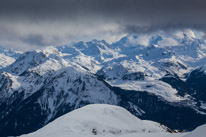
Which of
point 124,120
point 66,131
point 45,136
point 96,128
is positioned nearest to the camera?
point 45,136

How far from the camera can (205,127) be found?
59.9 metres

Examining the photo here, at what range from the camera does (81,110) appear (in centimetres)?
15088

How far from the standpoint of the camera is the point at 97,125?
126125 millimetres

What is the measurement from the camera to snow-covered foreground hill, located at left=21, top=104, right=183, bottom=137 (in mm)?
110875

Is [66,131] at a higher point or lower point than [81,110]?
lower

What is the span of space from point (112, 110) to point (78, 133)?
46.6m

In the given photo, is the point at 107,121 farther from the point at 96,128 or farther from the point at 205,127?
the point at 205,127

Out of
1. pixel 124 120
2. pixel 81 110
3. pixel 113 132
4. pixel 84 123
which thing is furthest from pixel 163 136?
pixel 81 110

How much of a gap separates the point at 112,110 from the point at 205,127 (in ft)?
321

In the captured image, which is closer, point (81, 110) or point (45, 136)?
point (45, 136)

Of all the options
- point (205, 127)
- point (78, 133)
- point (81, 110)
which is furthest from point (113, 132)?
point (205, 127)

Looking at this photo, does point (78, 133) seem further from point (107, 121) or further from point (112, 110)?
point (112, 110)

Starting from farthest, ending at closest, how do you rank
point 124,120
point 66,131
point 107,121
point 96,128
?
point 124,120 → point 107,121 → point 96,128 → point 66,131

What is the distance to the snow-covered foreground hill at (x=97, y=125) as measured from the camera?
111m
